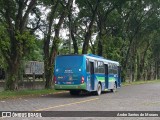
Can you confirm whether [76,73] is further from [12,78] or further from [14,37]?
[14,37]

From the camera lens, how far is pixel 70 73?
2589 centimetres

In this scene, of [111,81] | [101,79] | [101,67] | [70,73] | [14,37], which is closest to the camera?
[70,73]

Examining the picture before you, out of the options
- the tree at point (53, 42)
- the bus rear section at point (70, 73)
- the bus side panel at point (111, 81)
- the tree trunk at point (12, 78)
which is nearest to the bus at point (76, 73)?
the bus rear section at point (70, 73)

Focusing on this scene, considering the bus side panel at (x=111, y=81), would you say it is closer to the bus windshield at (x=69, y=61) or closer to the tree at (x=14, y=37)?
the bus windshield at (x=69, y=61)

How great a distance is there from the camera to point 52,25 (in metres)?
33.8

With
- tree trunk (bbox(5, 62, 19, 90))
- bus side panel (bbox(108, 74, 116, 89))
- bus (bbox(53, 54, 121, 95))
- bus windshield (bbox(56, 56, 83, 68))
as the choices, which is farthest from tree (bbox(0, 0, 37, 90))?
bus side panel (bbox(108, 74, 116, 89))

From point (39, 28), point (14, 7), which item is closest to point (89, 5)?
point (39, 28)

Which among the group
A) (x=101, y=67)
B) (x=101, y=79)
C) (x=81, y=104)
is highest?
(x=101, y=67)

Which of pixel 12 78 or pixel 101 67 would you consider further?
pixel 101 67

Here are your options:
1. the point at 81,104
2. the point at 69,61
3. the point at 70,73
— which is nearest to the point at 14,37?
the point at 69,61

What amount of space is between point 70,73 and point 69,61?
2.79ft

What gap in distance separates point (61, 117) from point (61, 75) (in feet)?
39.8

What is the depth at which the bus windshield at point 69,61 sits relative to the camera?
25780mm

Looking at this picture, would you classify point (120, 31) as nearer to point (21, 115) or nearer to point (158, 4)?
point (158, 4)
